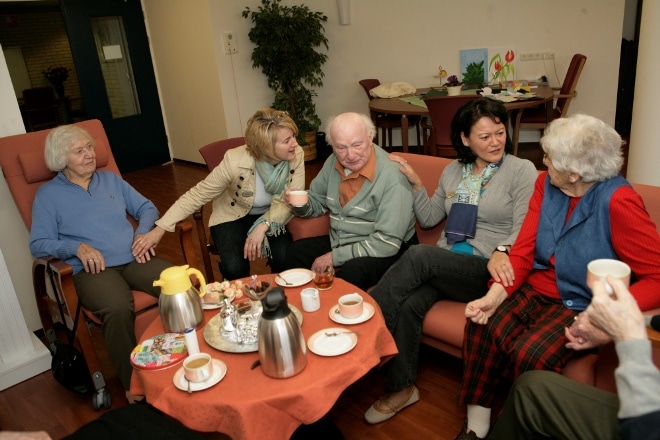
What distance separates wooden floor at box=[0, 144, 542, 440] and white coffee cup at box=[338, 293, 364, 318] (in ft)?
1.92

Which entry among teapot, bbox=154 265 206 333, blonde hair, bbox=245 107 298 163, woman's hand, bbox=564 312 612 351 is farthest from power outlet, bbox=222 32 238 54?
woman's hand, bbox=564 312 612 351

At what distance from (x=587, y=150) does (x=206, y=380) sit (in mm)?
1355

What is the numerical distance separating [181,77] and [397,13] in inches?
103

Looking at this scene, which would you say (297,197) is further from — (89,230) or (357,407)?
(89,230)

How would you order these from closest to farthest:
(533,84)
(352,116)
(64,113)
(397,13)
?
(352,116), (533,84), (397,13), (64,113)

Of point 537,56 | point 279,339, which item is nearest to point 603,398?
point 279,339

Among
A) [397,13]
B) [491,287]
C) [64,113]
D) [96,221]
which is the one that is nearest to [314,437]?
[491,287]

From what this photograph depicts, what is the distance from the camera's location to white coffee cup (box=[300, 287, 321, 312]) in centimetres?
181

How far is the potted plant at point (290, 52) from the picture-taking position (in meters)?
5.64

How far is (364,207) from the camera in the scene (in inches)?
94.3

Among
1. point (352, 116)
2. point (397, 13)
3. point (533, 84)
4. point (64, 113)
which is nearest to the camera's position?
point (352, 116)

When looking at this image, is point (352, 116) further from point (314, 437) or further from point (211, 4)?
point (211, 4)

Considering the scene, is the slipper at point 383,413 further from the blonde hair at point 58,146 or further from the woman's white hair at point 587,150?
the blonde hair at point 58,146

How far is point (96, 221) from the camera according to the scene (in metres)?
2.54
